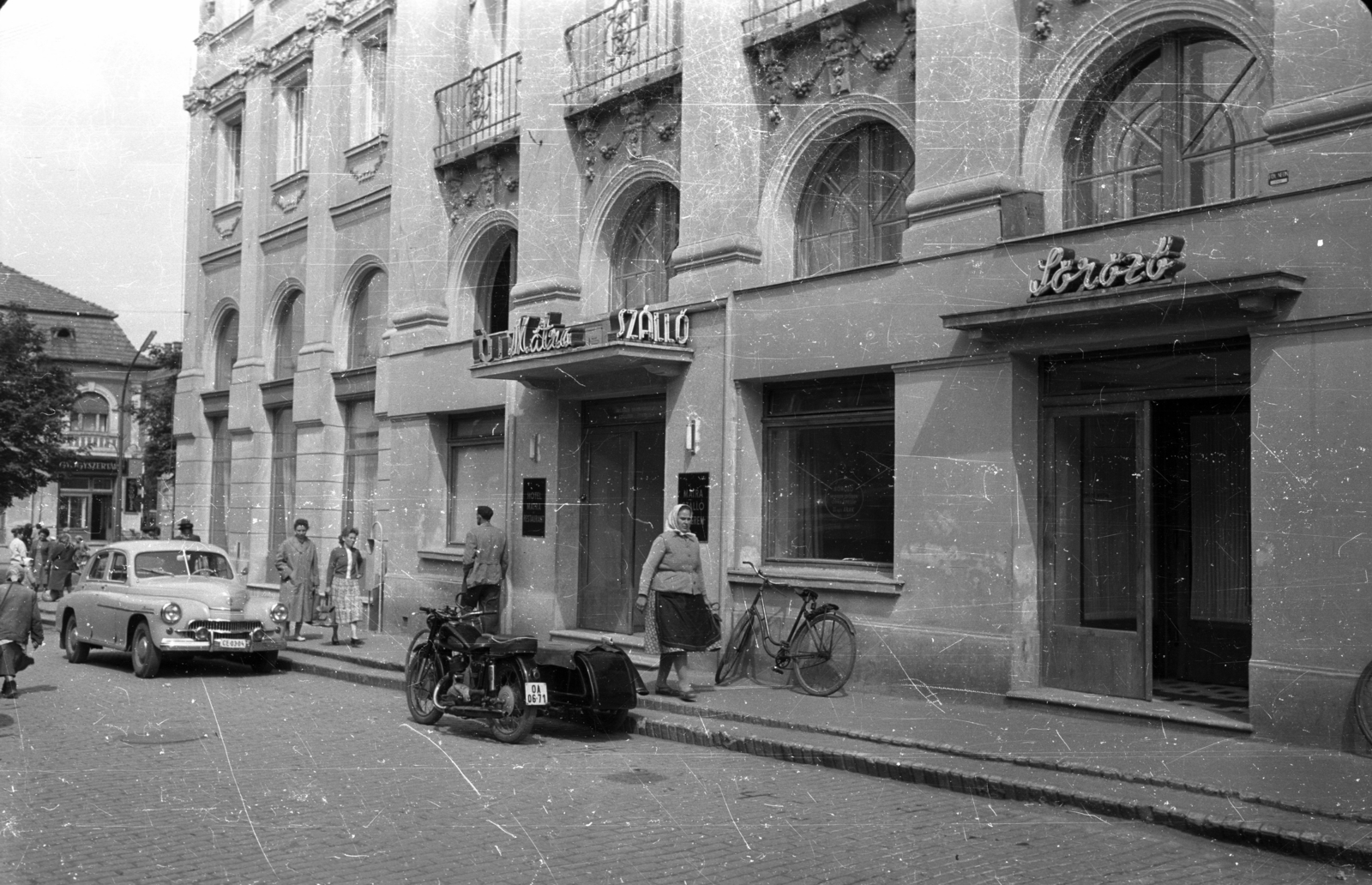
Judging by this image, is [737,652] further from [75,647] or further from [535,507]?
[75,647]

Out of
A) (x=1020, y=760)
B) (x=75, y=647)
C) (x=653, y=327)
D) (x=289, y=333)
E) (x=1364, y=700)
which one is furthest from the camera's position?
(x=289, y=333)

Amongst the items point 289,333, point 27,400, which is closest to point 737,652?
point 27,400

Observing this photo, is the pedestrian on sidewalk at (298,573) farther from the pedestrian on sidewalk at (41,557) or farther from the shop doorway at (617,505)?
the pedestrian on sidewalk at (41,557)

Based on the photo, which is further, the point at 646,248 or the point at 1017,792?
the point at 646,248

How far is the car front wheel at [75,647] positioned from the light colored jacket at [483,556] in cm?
502

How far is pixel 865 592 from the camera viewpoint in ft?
44.7

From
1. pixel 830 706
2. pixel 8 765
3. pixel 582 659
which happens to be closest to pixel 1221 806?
pixel 830 706

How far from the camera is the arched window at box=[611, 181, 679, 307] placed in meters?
17.4

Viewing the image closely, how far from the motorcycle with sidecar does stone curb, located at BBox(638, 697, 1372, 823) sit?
656mm

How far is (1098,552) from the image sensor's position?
12.2 metres

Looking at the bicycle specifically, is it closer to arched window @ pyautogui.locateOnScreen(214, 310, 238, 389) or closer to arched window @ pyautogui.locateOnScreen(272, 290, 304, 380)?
arched window @ pyautogui.locateOnScreen(272, 290, 304, 380)

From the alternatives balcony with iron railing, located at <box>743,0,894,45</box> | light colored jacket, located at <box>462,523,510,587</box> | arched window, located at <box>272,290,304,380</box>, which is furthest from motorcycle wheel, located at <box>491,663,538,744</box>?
arched window, located at <box>272,290,304,380</box>

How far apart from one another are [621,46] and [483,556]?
22.8 ft

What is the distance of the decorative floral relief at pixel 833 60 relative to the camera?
1392cm
